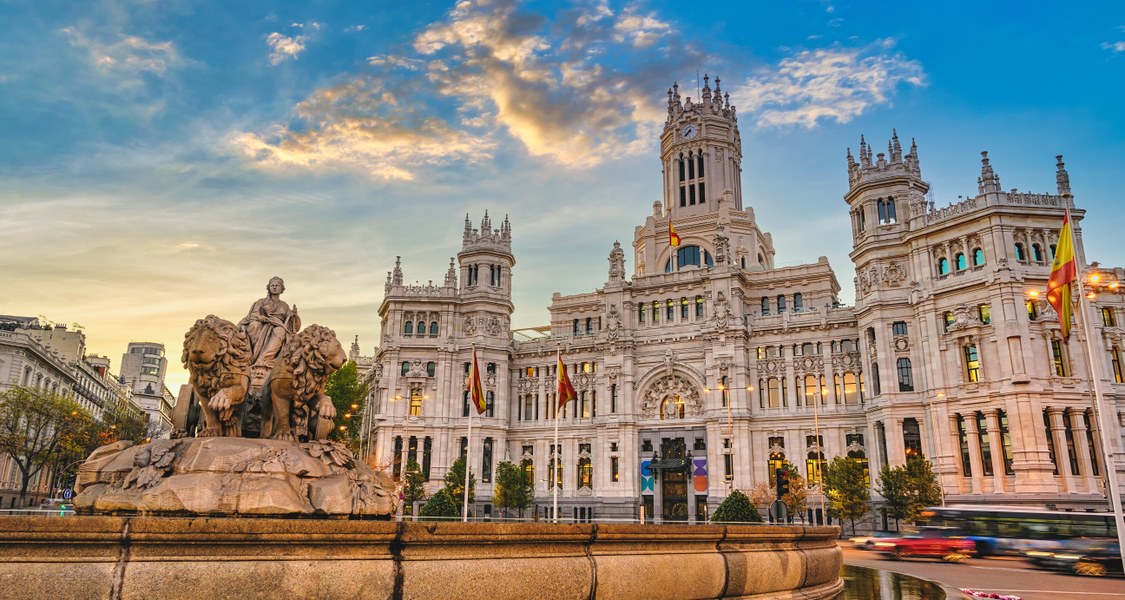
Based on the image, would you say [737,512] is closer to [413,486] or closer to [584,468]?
[584,468]

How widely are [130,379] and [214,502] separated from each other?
176570mm

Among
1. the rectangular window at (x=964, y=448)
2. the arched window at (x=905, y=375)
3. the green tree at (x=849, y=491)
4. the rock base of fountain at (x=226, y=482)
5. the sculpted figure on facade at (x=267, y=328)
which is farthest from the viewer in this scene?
the arched window at (x=905, y=375)

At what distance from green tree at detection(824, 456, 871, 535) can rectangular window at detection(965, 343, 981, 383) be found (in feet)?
35.0

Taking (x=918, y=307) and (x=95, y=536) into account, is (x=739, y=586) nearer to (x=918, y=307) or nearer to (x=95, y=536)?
(x=95, y=536)

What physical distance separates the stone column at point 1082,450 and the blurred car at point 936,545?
67.6 ft

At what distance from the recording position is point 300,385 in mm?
12406

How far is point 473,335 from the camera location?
251 feet

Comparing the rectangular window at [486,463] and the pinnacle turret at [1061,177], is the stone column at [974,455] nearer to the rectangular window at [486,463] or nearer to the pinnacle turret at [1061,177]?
the pinnacle turret at [1061,177]


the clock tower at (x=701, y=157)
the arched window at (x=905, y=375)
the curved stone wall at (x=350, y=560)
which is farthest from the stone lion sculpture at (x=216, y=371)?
the clock tower at (x=701, y=157)

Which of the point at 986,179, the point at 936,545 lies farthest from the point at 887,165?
the point at 936,545

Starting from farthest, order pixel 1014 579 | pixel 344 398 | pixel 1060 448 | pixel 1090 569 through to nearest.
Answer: pixel 344 398 < pixel 1060 448 < pixel 1090 569 < pixel 1014 579

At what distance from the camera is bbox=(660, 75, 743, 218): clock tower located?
85500 mm

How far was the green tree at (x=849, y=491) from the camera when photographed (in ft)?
171

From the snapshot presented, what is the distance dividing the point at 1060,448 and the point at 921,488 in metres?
9.57
